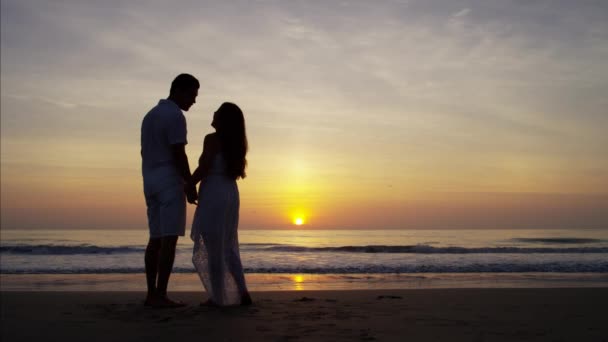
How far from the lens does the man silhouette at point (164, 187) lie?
422 cm

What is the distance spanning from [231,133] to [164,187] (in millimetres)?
718

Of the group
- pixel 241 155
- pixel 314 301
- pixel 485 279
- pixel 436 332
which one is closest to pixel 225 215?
pixel 241 155

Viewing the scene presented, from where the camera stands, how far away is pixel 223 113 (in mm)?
4402

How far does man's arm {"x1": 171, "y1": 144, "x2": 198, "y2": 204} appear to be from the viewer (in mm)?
4254

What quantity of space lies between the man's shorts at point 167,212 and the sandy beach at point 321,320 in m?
0.65

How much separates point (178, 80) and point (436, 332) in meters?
2.88

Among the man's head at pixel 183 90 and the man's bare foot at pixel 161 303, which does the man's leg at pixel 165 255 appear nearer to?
the man's bare foot at pixel 161 303

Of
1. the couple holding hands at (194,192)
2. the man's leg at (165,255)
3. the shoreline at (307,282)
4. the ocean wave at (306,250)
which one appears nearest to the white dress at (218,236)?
the couple holding hands at (194,192)

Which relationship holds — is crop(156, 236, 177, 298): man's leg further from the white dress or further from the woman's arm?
the woman's arm

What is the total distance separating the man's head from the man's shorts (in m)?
0.74

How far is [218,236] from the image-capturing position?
14.6 ft

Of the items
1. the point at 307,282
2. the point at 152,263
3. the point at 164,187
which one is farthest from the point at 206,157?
the point at 307,282

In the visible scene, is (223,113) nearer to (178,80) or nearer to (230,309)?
(178,80)

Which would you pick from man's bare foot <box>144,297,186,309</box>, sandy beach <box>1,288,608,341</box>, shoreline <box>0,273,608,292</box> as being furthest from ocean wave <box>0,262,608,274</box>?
man's bare foot <box>144,297,186,309</box>
